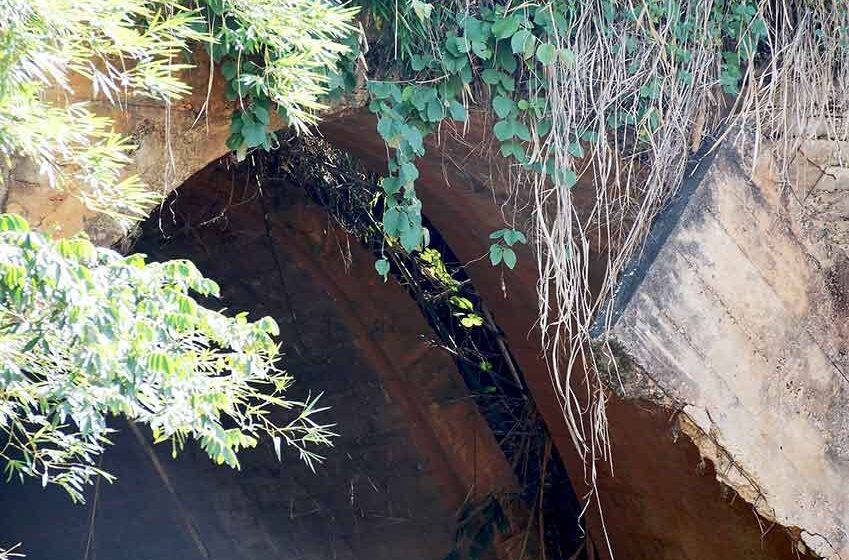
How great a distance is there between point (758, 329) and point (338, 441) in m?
2.69

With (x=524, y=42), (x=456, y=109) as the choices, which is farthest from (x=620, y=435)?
(x=524, y=42)

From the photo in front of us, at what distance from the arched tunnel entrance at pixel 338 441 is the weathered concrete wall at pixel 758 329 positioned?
70cm

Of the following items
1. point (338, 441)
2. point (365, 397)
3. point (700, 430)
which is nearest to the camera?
point (700, 430)

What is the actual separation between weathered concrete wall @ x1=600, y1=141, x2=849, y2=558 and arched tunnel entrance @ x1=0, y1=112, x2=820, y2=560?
70 cm

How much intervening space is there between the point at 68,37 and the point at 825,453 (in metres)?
Result: 2.55

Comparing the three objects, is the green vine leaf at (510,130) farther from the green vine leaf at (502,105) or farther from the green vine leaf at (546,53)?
the green vine leaf at (546,53)

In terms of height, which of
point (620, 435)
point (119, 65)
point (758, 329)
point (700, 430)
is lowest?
point (620, 435)

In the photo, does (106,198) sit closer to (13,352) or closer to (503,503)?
(13,352)

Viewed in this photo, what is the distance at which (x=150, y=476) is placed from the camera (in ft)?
19.5

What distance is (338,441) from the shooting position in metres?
5.41

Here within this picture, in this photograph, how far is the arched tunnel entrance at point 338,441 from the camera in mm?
4270

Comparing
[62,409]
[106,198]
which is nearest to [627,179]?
[106,198]

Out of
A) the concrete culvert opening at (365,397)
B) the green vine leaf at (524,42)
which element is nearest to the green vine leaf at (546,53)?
the green vine leaf at (524,42)

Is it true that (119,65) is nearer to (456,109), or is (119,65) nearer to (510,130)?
(456,109)
